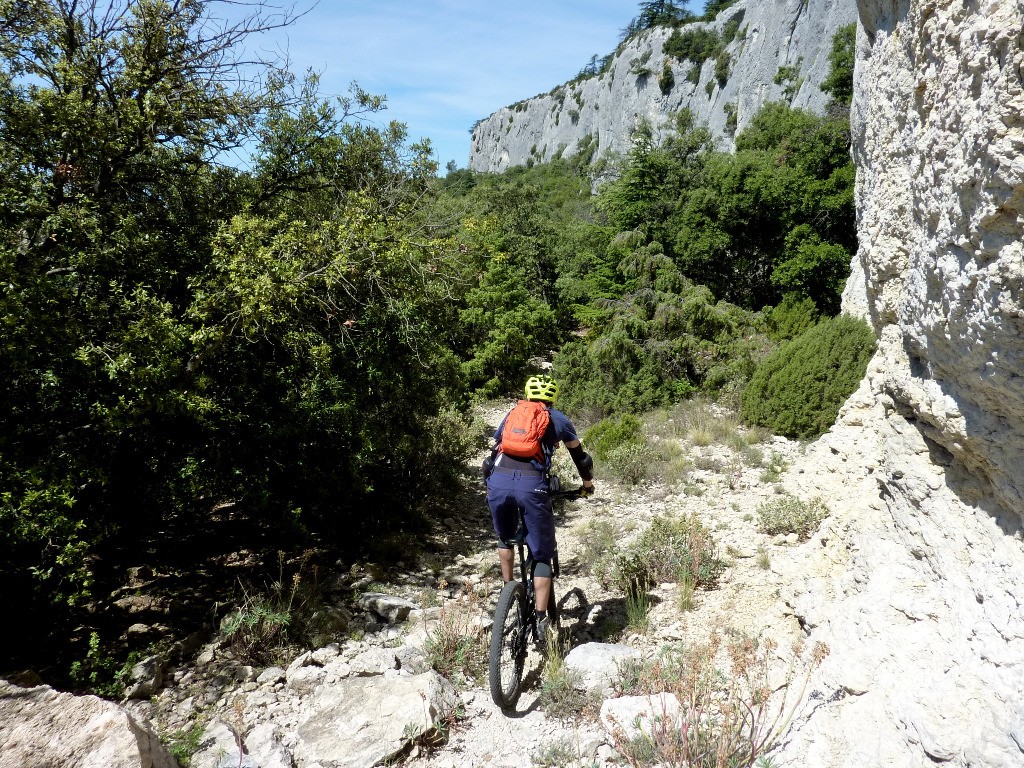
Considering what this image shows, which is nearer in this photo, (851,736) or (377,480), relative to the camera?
(851,736)

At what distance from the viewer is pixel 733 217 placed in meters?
18.4

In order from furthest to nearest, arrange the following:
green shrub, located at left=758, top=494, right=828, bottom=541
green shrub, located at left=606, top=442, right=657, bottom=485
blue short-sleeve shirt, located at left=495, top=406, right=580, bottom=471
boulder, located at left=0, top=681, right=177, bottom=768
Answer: green shrub, located at left=606, top=442, right=657, bottom=485
green shrub, located at left=758, top=494, right=828, bottom=541
blue short-sleeve shirt, located at left=495, top=406, right=580, bottom=471
boulder, located at left=0, top=681, right=177, bottom=768

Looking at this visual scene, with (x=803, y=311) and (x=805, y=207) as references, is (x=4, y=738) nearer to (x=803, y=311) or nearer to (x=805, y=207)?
(x=803, y=311)

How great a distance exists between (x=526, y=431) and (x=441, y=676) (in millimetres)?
1677

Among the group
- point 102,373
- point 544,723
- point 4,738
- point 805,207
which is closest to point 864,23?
point 544,723

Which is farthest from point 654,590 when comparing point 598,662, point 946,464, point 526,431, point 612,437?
point 612,437

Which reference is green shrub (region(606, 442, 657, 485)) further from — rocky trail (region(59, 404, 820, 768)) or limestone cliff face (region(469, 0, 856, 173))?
limestone cliff face (region(469, 0, 856, 173))

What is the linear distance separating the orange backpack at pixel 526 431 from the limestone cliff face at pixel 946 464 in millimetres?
1915

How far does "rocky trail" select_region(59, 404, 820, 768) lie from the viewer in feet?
10.5

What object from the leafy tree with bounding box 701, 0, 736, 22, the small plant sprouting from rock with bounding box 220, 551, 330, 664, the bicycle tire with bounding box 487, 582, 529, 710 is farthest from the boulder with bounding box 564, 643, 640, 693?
the leafy tree with bounding box 701, 0, 736, 22

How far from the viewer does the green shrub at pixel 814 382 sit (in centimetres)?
841

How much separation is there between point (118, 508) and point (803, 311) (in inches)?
615

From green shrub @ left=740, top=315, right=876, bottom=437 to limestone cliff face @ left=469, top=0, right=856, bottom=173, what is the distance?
14047 mm

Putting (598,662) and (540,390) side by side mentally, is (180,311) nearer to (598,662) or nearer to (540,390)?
(540,390)
